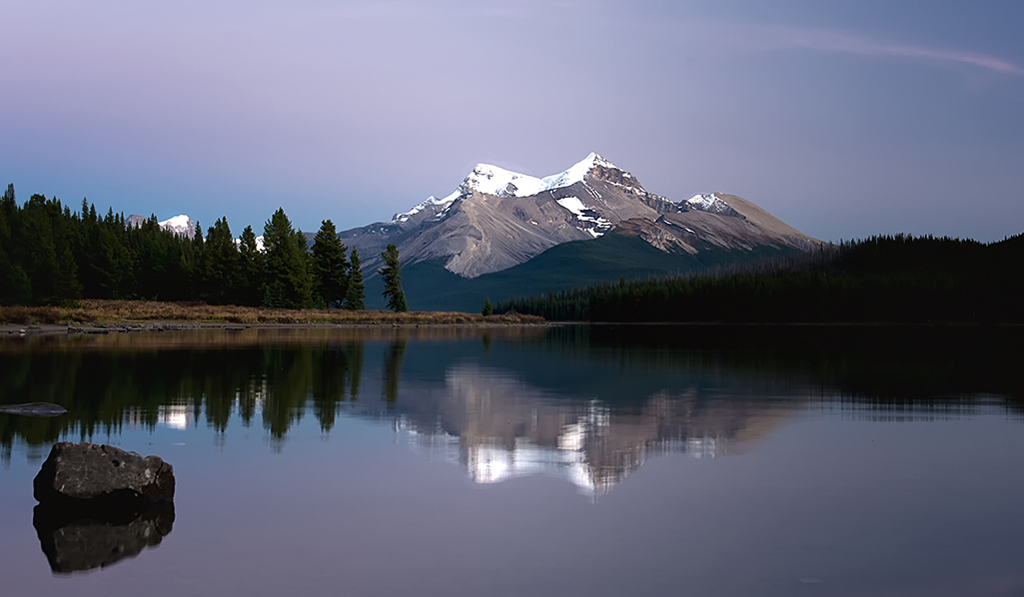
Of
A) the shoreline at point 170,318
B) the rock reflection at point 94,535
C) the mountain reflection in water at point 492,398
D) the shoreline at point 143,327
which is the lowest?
the rock reflection at point 94,535

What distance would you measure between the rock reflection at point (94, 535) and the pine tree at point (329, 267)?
399 ft

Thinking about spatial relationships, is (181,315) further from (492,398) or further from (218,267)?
(492,398)

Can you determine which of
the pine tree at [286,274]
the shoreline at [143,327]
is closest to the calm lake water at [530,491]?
the shoreline at [143,327]

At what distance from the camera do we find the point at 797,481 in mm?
14898

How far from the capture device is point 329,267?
437ft

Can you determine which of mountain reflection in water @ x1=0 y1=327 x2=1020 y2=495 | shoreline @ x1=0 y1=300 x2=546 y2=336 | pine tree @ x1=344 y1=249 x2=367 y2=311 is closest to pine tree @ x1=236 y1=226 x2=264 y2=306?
shoreline @ x1=0 y1=300 x2=546 y2=336

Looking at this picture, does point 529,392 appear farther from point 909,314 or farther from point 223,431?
point 909,314

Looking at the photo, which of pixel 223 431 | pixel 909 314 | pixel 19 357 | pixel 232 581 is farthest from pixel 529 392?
pixel 909 314

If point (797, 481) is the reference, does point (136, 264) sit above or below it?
above

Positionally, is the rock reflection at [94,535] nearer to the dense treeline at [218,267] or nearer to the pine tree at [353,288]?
the dense treeline at [218,267]

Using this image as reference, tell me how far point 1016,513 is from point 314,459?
12.3 metres

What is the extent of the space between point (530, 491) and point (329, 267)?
123265 millimetres

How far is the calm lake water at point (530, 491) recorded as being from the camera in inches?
385

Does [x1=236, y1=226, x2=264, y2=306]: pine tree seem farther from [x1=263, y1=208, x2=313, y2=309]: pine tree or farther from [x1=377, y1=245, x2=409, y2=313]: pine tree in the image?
[x1=377, y1=245, x2=409, y2=313]: pine tree
